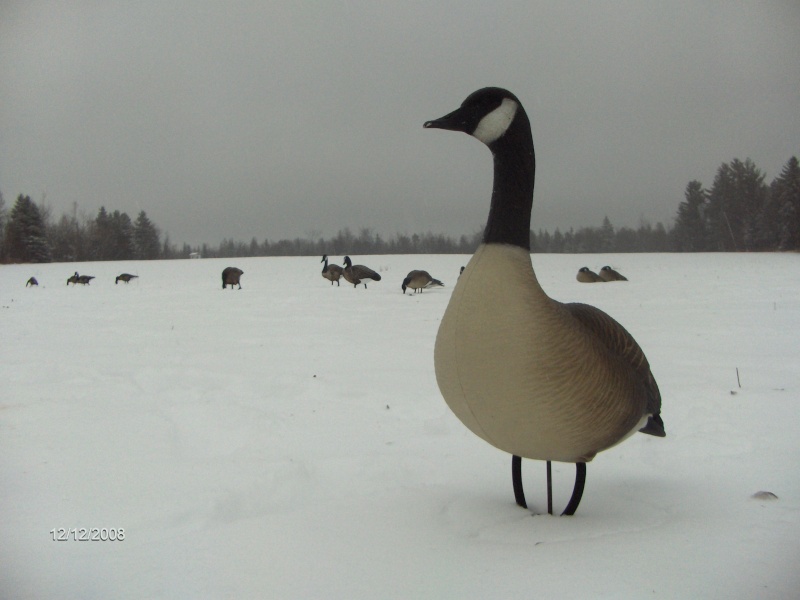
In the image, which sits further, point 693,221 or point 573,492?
point 693,221

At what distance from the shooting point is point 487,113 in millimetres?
2586

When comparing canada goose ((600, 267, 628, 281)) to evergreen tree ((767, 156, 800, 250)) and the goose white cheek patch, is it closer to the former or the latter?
A: evergreen tree ((767, 156, 800, 250))

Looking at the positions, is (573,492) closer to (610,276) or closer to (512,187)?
(512,187)

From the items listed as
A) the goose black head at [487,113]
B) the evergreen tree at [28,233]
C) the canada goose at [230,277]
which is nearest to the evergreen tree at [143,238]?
the evergreen tree at [28,233]

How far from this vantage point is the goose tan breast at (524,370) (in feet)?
7.72

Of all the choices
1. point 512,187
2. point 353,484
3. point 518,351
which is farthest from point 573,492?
point 512,187

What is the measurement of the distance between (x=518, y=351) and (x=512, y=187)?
0.83 m

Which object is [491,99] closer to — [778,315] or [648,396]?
[648,396]

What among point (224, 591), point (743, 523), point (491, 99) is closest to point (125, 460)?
point (224, 591)

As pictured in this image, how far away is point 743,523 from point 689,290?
1537 centimetres

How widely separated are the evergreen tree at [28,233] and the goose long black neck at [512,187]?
3629 cm

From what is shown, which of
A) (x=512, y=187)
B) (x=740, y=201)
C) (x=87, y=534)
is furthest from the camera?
(x=740, y=201)

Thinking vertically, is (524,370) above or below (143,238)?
below

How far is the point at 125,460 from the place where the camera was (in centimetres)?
362
